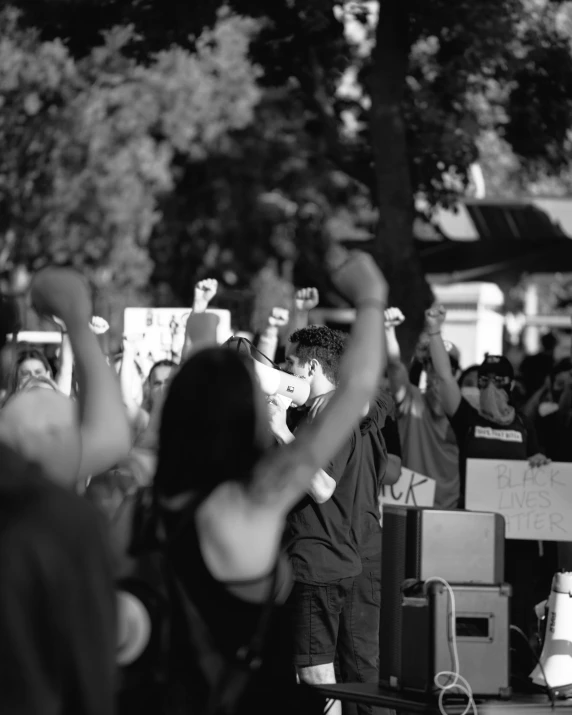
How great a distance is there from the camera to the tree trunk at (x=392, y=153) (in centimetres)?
1001

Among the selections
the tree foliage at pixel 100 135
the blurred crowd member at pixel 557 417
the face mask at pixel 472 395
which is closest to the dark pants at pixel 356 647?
the face mask at pixel 472 395

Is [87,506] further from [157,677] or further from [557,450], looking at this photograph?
[557,450]

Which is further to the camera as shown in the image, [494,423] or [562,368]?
[562,368]

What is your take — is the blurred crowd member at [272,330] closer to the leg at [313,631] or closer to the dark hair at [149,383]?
the dark hair at [149,383]

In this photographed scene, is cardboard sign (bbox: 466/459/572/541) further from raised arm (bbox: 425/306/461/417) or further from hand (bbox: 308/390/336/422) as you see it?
hand (bbox: 308/390/336/422)

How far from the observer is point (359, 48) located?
12320 millimetres

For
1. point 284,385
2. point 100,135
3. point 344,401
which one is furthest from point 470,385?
point 100,135

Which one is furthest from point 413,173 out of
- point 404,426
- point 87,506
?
point 87,506

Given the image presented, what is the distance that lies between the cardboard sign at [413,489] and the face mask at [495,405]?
0.53m

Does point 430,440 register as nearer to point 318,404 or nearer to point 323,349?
point 323,349

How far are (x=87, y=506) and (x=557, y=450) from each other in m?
6.55

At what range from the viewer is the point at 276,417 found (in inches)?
193

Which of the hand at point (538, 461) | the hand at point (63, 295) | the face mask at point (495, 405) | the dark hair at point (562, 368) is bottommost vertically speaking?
the hand at point (538, 461)

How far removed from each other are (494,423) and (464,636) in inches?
131
